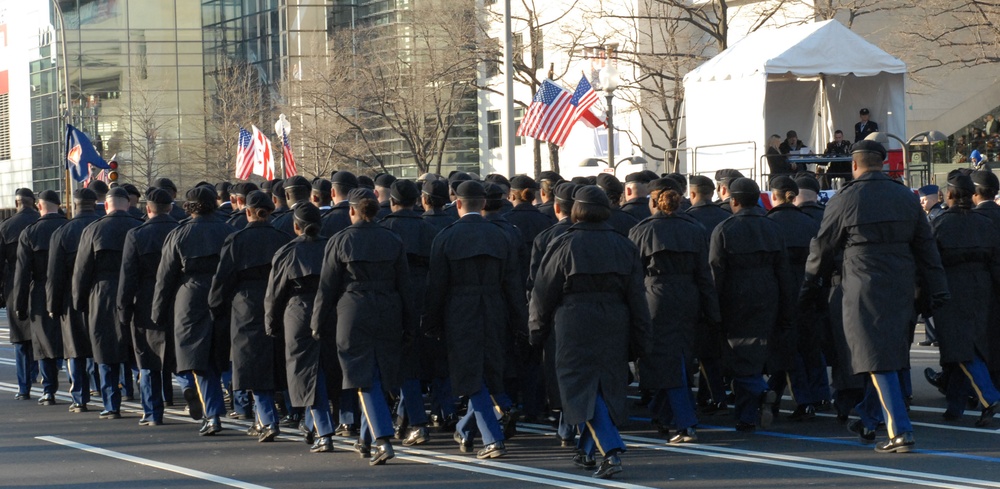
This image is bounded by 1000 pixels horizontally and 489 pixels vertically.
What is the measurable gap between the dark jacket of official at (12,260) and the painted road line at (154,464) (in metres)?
2.78

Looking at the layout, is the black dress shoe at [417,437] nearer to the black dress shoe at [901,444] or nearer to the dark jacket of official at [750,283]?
the dark jacket of official at [750,283]

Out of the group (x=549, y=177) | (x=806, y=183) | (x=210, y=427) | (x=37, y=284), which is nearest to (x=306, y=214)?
(x=210, y=427)

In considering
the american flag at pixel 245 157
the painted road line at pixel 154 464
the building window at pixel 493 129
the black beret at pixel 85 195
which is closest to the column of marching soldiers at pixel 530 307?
the black beret at pixel 85 195

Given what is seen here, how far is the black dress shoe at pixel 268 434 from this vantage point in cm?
Result: 1049

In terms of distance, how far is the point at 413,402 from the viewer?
410 inches

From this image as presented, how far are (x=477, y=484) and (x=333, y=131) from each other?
113 ft

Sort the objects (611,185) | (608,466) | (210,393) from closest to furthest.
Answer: (608,466) → (210,393) → (611,185)

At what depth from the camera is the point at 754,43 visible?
22625 mm

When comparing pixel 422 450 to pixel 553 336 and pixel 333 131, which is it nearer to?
pixel 553 336

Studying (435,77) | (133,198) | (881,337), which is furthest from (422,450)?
(435,77)

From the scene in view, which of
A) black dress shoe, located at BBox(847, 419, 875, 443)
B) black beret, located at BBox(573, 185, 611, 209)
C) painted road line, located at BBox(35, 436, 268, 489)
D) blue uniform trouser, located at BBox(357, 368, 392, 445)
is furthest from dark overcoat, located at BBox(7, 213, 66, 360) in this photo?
black dress shoe, located at BBox(847, 419, 875, 443)

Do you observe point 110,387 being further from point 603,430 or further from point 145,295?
point 603,430

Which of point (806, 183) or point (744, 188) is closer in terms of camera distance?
point (744, 188)

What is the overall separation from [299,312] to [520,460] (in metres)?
1.83
